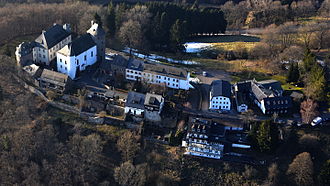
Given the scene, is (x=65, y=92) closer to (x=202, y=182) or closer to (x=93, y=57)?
(x=93, y=57)

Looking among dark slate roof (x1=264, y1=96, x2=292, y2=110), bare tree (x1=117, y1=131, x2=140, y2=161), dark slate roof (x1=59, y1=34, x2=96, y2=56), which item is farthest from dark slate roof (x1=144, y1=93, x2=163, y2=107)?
dark slate roof (x1=264, y1=96, x2=292, y2=110)

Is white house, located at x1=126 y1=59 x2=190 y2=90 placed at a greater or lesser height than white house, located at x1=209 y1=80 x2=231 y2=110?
greater

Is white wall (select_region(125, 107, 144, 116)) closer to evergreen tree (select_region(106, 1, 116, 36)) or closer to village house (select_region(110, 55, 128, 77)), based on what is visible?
village house (select_region(110, 55, 128, 77))

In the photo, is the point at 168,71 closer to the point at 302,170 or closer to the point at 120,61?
the point at 120,61

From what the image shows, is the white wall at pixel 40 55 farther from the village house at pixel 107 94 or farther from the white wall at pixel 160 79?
the white wall at pixel 160 79

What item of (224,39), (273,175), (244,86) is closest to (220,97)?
(244,86)

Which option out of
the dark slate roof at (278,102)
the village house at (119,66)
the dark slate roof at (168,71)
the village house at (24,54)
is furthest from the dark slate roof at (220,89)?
the village house at (24,54)

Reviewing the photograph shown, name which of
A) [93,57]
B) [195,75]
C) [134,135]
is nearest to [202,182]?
[134,135]
